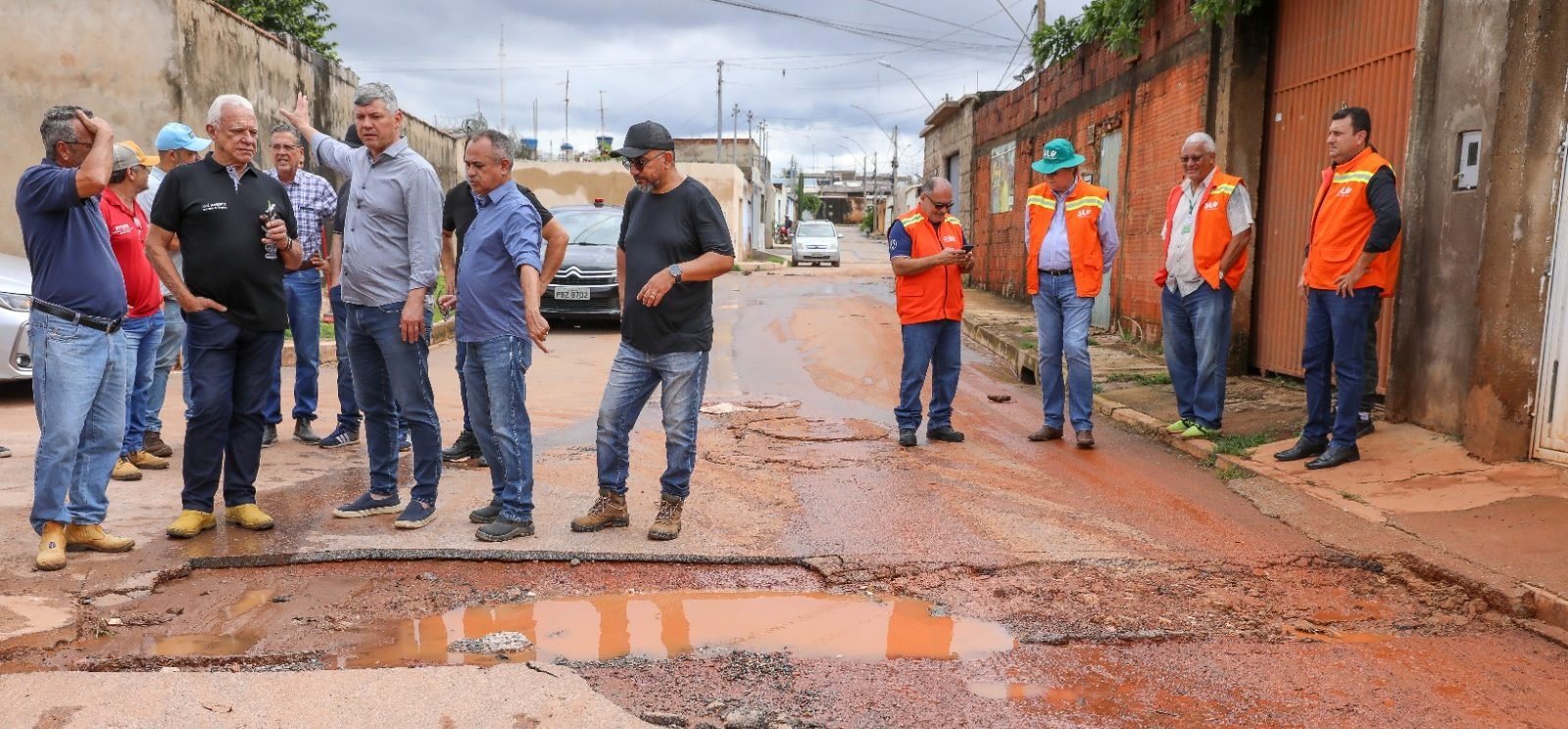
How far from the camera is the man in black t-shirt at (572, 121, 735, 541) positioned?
187 inches

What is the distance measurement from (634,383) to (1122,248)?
8.72 m

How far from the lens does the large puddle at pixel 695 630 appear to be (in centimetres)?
356

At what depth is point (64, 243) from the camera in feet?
14.1

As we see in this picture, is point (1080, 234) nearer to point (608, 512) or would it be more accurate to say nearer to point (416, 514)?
point (608, 512)

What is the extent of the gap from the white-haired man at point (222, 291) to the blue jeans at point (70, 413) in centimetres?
32

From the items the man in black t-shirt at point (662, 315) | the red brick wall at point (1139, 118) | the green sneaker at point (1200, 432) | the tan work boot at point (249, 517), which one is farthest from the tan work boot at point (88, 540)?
the red brick wall at point (1139, 118)

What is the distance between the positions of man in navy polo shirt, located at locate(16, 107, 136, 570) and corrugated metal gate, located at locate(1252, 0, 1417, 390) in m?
6.75

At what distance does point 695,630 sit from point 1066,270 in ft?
13.9

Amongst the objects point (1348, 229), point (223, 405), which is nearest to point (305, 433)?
point (223, 405)

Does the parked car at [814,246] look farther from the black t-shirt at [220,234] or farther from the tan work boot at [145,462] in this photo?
the black t-shirt at [220,234]

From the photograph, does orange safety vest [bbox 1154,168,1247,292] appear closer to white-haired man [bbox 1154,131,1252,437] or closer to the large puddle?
white-haired man [bbox 1154,131,1252,437]

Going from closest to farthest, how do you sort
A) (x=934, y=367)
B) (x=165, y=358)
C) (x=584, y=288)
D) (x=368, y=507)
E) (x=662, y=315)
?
(x=662, y=315), (x=368, y=507), (x=165, y=358), (x=934, y=367), (x=584, y=288)

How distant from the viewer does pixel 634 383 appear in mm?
4941

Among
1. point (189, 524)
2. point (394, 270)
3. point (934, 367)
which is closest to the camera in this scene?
point (189, 524)
